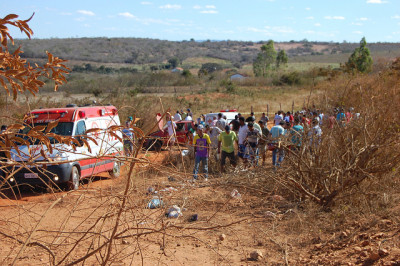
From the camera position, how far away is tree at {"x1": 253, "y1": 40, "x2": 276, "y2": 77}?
67688 millimetres

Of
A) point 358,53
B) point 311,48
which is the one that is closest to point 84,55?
point 358,53

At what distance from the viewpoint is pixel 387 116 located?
28.6ft

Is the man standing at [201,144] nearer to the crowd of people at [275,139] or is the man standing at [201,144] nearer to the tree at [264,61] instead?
the crowd of people at [275,139]

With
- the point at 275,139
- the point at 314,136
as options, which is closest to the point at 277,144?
the point at 275,139

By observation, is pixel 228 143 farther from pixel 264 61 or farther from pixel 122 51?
pixel 122 51

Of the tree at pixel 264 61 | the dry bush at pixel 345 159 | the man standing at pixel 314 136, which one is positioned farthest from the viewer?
the tree at pixel 264 61

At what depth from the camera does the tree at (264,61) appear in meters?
67.7

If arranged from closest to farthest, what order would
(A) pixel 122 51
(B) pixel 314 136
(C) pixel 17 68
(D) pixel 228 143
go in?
(C) pixel 17 68
(B) pixel 314 136
(D) pixel 228 143
(A) pixel 122 51

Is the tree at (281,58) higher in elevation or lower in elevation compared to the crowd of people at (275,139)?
higher

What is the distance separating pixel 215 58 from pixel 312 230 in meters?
119

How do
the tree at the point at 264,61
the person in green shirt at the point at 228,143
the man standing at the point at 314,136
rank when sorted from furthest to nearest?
1. the tree at the point at 264,61
2. the person in green shirt at the point at 228,143
3. the man standing at the point at 314,136

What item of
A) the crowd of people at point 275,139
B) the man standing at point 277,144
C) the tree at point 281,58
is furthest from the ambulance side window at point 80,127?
the tree at point 281,58

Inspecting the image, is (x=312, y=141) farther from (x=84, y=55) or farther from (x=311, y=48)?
(x=311, y=48)

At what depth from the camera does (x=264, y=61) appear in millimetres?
68812
